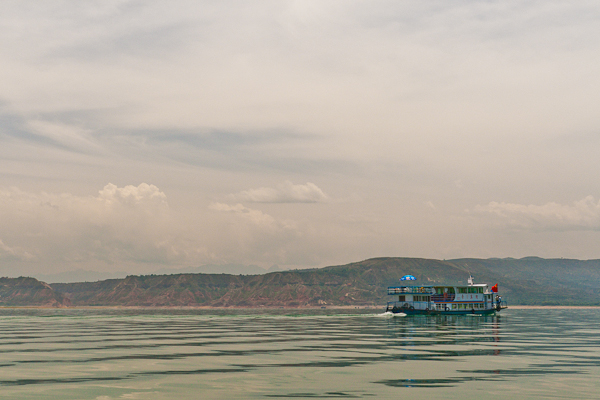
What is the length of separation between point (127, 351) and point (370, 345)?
79.0 feet

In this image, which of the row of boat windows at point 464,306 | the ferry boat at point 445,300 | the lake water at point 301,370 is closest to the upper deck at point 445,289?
the ferry boat at point 445,300

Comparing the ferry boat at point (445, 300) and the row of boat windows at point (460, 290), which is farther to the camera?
the row of boat windows at point (460, 290)

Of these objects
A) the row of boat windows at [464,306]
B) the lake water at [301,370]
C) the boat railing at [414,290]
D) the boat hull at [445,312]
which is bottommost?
the boat hull at [445,312]

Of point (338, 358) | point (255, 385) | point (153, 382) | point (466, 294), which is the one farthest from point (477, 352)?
point (466, 294)

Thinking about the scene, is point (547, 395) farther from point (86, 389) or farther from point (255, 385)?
point (86, 389)

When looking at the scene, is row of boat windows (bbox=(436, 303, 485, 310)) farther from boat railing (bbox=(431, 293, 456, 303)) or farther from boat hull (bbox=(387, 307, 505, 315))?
boat hull (bbox=(387, 307, 505, 315))

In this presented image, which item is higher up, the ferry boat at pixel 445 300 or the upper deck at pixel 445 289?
the upper deck at pixel 445 289

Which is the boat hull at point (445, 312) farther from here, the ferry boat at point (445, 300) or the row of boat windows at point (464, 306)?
the row of boat windows at point (464, 306)

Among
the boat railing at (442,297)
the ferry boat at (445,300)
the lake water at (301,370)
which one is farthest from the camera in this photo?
the boat railing at (442,297)

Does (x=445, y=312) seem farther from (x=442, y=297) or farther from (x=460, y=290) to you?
(x=460, y=290)

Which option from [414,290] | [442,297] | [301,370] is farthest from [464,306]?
[301,370]

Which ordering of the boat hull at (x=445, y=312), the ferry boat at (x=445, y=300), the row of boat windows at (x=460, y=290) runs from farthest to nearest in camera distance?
the row of boat windows at (x=460, y=290) → the ferry boat at (x=445, y=300) → the boat hull at (x=445, y=312)

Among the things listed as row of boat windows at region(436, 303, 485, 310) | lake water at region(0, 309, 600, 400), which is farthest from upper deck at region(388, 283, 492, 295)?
lake water at region(0, 309, 600, 400)

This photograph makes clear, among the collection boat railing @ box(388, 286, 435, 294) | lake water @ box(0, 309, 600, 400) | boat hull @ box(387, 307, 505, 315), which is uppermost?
boat railing @ box(388, 286, 435, 294)
